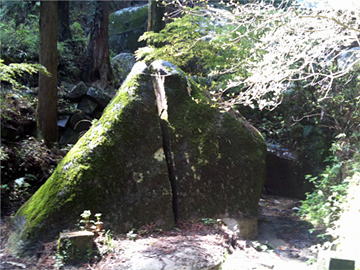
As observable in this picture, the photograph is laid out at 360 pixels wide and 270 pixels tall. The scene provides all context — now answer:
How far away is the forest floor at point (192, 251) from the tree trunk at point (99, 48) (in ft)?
24.8

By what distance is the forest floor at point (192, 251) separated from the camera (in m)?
3.75

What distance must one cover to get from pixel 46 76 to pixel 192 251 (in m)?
5.89

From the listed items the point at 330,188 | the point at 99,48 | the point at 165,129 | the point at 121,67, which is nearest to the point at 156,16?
the point at 99,48

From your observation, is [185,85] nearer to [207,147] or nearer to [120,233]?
[207,147]

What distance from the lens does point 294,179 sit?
8578 mm

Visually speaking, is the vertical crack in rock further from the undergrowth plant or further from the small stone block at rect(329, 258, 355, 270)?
the small stone block at rect(329, 258, 355, 270)

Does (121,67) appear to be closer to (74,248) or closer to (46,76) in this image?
(46,76)

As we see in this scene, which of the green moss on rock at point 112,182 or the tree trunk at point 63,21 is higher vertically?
the tree trunk at point 63,21

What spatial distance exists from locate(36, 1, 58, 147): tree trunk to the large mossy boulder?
9.96ft

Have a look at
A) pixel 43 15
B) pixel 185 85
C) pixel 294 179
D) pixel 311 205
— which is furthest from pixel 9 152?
pixel 294 179

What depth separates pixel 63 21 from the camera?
12609 mm

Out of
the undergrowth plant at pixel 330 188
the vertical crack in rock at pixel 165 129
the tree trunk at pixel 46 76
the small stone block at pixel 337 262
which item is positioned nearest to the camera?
the small stone block at pixel 337 262

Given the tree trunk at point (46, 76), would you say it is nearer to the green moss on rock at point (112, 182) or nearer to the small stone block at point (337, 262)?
the green moss on rock at point (112, 182)

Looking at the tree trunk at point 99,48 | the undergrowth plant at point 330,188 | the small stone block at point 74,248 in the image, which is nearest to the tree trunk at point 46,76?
the tree trunk at point 99,48
